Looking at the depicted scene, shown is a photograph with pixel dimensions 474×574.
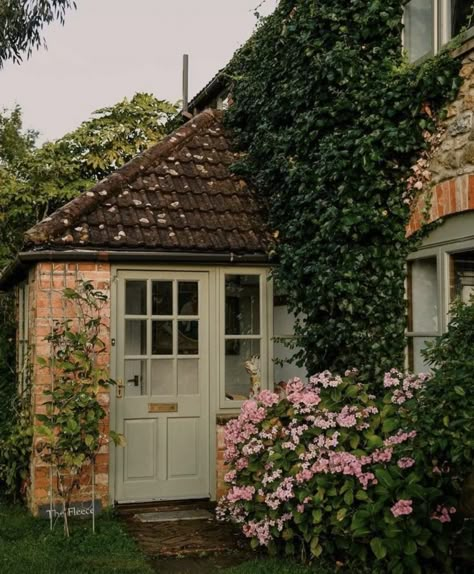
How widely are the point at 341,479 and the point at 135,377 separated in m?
3.08

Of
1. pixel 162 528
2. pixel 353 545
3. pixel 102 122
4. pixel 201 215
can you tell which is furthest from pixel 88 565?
pixel 102 122

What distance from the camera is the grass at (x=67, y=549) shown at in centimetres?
574

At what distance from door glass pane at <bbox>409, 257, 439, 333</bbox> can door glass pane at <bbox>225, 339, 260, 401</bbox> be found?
7.07ft

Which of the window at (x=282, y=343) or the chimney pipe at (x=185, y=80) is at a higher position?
the chimney pipe at (x=185, y=80)

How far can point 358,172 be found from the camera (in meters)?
6.80

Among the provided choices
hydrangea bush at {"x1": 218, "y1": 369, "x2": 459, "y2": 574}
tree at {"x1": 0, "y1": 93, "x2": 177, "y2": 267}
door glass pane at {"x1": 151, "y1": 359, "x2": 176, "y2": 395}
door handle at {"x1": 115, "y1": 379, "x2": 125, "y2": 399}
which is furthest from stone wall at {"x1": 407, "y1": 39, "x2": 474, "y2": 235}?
tree at {"x1": 0, "y1": 93, "x2": 177, "y2": 267}

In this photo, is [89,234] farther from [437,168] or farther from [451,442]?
[451,442]

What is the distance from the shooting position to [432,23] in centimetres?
672

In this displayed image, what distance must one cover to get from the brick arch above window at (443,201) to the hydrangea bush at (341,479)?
138cm

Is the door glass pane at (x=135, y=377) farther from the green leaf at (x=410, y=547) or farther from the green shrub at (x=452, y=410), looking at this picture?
the green leaf at (x=410, y=547)

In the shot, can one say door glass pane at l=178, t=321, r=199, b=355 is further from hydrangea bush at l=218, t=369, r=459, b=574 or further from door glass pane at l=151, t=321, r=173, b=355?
hydrangea bush at l=218, t=369, r=459, b=574

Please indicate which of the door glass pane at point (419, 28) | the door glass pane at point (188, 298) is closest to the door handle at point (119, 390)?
the door glass pane at point (188, 298)

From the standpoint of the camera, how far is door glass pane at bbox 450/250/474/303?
20.2 ft

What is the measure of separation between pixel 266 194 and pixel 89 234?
2.22m
